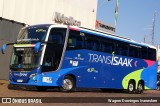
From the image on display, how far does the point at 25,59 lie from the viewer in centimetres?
2102

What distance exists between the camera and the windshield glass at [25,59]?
67.4 feet

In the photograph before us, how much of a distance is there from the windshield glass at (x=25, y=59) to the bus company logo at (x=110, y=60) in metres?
3.74

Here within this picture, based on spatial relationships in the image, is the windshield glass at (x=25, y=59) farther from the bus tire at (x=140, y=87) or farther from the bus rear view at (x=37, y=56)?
the bus tire at (x=140, y=87)

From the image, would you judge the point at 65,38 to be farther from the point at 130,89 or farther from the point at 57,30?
the point at 130,89

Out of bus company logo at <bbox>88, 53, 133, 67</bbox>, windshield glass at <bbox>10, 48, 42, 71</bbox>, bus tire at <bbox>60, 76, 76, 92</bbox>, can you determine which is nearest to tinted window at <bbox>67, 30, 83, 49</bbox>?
bus company logo at <bbox>88, 53, 133, 67</bbox>

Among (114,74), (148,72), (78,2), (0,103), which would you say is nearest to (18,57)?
(114,74)

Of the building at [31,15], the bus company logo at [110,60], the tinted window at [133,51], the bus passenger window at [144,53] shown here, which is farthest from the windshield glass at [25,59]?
the bus passenger window at [144,53]

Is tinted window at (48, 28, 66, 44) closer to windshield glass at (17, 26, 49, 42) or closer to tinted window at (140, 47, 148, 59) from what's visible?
windshield glass at (17, 26, 49, 42)

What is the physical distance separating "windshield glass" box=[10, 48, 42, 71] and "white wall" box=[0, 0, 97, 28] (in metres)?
8.99

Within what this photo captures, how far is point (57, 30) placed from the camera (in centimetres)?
2100

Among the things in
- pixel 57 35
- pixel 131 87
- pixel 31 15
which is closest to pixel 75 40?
pixel 57 35

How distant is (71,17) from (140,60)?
10703 mm

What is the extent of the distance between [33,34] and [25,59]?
1.34 metres

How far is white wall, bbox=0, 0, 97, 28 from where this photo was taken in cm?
3055
